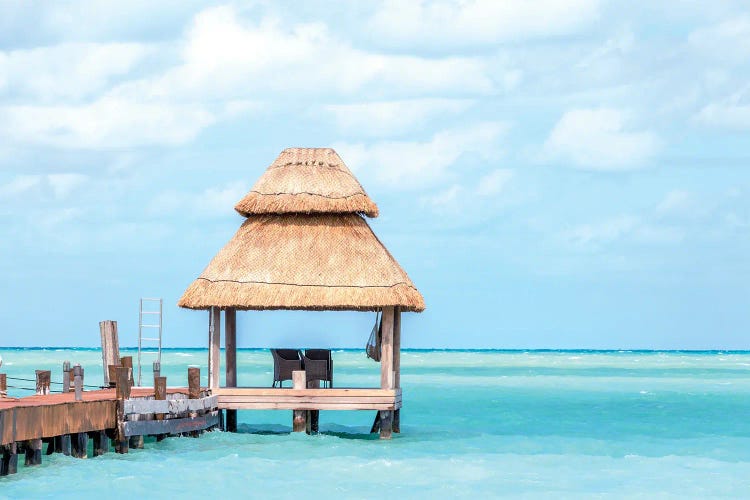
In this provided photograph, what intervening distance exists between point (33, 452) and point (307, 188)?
8.56 meters

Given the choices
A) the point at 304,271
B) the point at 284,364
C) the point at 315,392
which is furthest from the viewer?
the point at 284,364

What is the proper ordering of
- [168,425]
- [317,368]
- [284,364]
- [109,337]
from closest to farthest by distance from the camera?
[168,425], [317,368], [284,364], [109,337]

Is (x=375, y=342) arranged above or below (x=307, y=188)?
below

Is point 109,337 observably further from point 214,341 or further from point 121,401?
point 121,401

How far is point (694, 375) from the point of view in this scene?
88.3 meters

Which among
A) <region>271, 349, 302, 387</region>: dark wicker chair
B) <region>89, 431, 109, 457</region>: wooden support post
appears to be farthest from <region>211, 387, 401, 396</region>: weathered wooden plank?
<region>89, 431, 109, 457</region>: wooden support post

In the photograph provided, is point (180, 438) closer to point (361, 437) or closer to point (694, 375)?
point (361, 437)

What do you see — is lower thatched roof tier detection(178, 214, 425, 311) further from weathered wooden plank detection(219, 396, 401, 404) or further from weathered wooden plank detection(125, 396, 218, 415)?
weathered wooden plank detection(125, 396, 218, 415)

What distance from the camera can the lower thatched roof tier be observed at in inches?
1074

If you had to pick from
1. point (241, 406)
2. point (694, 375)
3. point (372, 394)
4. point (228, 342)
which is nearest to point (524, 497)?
point (372, 394)

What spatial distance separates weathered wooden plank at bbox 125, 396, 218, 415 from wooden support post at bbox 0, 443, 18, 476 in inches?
132

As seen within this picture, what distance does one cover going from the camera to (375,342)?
1173 inches

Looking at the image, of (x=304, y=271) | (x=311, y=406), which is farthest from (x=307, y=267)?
(x=311, y=406)

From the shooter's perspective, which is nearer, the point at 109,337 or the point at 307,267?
the point at 307,267
